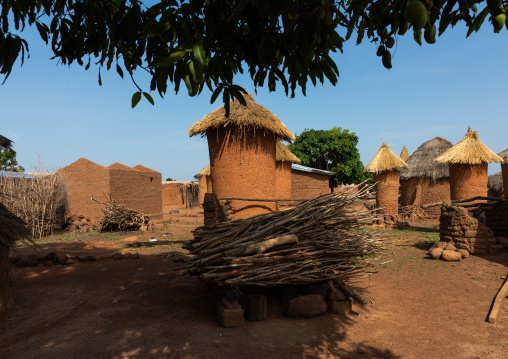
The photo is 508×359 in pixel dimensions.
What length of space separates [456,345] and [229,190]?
4.87 m

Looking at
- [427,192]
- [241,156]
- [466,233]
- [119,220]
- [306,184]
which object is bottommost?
[466,233]

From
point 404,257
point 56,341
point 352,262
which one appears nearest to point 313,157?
point 404,257

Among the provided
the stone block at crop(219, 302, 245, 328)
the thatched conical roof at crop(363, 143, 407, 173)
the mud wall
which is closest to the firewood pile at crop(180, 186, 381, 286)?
the stone block at crop(219, 302, 245, 328)

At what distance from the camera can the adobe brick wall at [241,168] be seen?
7.31 m

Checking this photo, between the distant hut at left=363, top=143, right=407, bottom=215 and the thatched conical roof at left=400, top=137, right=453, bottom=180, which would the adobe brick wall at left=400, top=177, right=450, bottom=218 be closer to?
the thatched conical roof at left=400, top=137, right=453, bottom=180

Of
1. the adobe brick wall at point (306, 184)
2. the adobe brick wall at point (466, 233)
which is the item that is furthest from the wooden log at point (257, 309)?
the adobe brick wall at point (306, 184)

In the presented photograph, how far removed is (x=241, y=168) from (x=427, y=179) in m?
14.3

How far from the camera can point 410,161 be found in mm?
19438

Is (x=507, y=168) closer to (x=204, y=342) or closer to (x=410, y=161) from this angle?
(x=410, y=161)

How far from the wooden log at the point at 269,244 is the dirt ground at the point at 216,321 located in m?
0.99

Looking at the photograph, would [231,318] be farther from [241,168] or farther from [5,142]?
[5,142]

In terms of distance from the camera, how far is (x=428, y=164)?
59.2 feet

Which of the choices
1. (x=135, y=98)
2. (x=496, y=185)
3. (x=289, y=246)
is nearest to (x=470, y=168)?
(x=496, y=185)

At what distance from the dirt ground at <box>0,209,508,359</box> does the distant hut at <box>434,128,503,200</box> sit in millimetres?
6108
